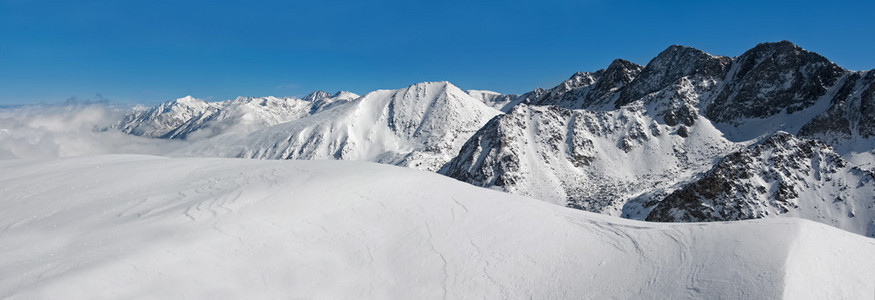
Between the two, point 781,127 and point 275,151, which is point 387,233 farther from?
point 275,151

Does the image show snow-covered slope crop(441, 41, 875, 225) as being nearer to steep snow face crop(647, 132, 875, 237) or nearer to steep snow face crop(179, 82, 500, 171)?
steep snow face crop(647, 132, 875, 237)

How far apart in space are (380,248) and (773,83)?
11578 centimetres

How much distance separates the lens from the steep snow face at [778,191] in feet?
189

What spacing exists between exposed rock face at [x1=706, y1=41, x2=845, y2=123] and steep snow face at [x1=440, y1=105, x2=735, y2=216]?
28.5 feet

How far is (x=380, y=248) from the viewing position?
36.5 ft

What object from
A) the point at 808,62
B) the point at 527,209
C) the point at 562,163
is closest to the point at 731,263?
the point at 527,209

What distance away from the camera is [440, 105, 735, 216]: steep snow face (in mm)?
80562

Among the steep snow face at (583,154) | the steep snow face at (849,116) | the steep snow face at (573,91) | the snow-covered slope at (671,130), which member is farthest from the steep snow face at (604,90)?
the steep snow face at (849,116)

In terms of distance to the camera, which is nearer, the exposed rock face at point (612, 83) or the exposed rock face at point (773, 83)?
the exposed rock face at point (773, 83)

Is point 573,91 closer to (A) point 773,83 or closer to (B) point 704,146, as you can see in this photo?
(A) point 773,83

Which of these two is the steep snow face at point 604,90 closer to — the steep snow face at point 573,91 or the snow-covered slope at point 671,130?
the steep snow face at point 573,91

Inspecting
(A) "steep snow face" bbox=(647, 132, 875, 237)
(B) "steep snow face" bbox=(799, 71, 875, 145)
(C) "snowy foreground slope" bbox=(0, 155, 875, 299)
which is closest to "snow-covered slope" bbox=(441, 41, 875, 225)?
(B) "steep snow face" bbox=(799, 71, 875, 145)

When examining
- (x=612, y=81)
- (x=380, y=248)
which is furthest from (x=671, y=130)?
(x=380, y=248)

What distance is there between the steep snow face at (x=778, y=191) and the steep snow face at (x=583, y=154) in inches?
521
